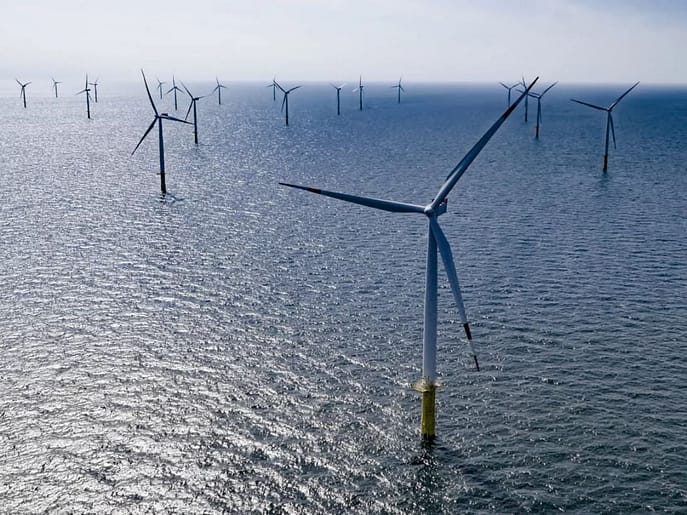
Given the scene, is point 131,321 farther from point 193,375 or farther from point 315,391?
point 315,391

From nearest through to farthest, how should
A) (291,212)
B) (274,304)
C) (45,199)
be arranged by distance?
(274,304) → (291,212) → (45,199)

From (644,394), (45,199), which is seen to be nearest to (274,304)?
(644,394)

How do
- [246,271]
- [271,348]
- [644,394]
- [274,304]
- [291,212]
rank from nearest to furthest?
[644,394] < [271,348] < [274,304] < [246,271] < [291,212]

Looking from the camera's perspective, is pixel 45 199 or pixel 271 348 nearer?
pixel 271 348

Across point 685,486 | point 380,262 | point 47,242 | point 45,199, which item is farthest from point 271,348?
point 45,199

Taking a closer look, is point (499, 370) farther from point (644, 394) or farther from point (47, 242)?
point (47, 242)

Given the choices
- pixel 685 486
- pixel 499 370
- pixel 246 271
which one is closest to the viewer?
pixel 685 486
